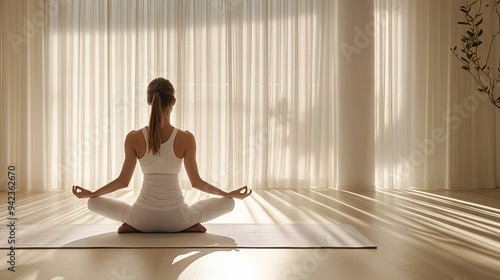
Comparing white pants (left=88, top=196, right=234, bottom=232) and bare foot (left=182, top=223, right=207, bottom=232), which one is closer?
white pants (left=88, top=196, right=234, bottom=232)

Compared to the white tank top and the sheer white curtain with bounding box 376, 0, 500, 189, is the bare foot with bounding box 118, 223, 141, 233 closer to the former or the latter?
the white tank top

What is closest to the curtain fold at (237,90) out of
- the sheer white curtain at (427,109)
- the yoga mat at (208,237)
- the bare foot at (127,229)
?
the sheer white curtain at (427,109)

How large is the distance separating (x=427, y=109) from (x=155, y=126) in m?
3.69

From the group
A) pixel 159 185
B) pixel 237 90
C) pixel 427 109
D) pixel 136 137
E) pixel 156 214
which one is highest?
pixel 237 90

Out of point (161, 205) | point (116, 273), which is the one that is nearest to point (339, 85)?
point (161, 205)

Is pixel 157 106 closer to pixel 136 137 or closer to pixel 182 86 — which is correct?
pixel 136 137

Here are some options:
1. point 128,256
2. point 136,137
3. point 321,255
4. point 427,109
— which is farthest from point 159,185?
point 427,109

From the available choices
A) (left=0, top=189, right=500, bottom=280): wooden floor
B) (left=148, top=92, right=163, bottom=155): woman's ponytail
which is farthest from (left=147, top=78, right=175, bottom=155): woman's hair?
(left=0, top=189, right=500, bottom=280): wooden floor

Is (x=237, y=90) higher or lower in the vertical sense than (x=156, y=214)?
higher

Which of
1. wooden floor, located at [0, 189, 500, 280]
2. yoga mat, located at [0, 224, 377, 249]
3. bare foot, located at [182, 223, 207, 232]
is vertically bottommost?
wooden floor, located at [0, 189, 500, 280]

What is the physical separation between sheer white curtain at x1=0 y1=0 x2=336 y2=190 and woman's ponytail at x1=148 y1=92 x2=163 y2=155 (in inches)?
107

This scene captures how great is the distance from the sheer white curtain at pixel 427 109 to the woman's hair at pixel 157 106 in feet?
10.9

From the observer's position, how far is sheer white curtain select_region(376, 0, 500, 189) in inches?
238

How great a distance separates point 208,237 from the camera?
321 centimetres
